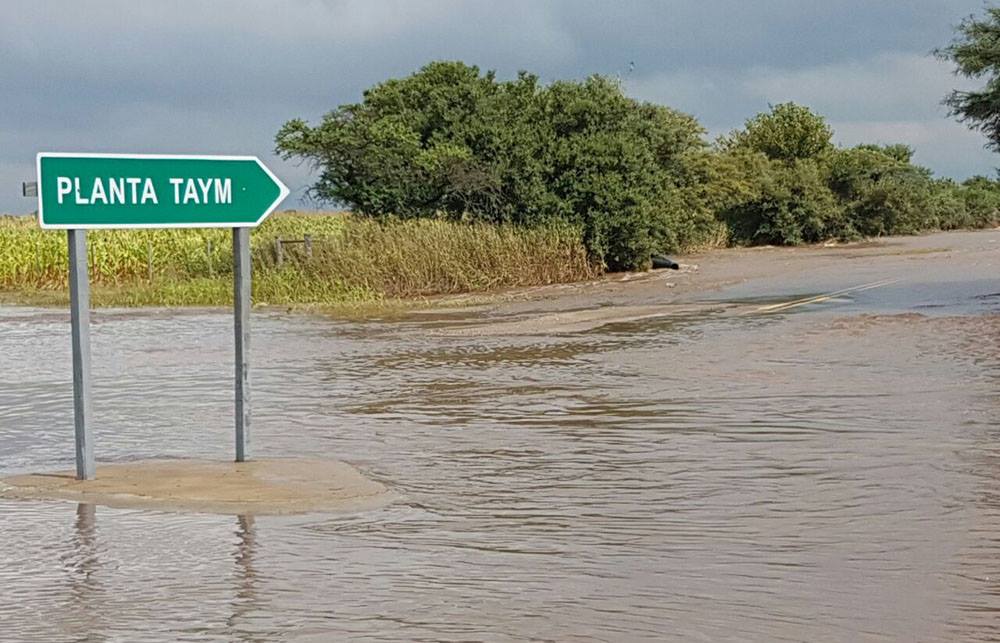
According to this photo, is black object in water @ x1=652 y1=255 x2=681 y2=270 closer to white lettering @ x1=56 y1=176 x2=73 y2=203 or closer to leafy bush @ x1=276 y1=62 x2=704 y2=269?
leafy bush @ x1=276 y1=62 x2=704 y2=269

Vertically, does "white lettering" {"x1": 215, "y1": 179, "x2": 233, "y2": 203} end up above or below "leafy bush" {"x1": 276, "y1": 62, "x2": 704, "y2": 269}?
below

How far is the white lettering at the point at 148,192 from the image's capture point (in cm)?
1000

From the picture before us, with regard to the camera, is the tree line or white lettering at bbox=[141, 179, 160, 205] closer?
white lettering at bbox=[141, 179, 160, 205]

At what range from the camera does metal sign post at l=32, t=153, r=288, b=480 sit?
9.73m

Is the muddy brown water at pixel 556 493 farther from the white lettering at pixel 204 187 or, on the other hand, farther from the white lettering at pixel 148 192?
the white lettering at pixel 204 187

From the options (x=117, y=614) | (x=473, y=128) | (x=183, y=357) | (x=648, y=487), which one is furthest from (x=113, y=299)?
(x=117, y=614)

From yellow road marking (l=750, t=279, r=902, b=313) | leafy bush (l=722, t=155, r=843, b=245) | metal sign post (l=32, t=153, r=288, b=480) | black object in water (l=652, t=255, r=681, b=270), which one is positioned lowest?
yellow road marking (l=750, t=279, r=902, b=313)

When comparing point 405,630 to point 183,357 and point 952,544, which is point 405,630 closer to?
point 952,544

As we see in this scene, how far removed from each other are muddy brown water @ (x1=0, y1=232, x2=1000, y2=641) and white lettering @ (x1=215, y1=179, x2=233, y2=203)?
7.89 feet

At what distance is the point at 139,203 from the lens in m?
9.98

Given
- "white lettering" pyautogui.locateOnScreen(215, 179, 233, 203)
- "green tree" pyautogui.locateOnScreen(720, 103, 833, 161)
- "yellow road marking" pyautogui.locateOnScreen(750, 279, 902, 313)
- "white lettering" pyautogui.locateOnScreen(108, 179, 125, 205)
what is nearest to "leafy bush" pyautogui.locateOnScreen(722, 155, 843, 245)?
"green tree" pyautogui.locateOnScreen(720, 103, 833, 161)

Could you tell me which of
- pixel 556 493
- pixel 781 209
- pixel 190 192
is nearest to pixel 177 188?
pixel 190 192

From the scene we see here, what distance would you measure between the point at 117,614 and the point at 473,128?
35331mm

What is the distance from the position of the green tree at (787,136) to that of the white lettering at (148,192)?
64047 mm
